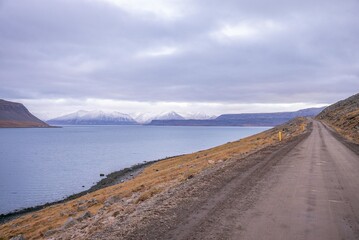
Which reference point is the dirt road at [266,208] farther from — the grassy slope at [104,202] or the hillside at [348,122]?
the hillside at [348,122]

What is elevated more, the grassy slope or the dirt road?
the dirt road

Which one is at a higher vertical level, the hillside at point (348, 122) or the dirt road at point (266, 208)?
the hillside at point (348, 122)

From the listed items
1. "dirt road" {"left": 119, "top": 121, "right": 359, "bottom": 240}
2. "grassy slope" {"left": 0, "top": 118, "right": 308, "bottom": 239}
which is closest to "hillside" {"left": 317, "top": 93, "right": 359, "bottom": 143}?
"grassy slope" {"left": 0, "top": 118, "right": 308, "bottom": 239}

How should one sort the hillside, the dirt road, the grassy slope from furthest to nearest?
the hillside, the grassy slope, the dirt road

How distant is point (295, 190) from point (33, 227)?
47.1 feet

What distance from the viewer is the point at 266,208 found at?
9.52 metres

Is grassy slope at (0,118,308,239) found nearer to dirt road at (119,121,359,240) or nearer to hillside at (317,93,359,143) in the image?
dirt road at (119,121,359,240)

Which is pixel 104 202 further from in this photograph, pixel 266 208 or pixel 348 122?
pixel 348 122

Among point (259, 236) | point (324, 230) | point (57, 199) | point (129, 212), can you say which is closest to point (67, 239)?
point (129, 212)

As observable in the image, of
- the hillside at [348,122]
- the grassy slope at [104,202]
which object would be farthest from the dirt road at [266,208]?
the hillside at [348,122]

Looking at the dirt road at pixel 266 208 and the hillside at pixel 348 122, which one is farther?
the hillside at pixel 348 122

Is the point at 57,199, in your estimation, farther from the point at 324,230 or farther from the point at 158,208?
the point at 324,230

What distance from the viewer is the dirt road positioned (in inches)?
297

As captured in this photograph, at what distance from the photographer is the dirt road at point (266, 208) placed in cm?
755
